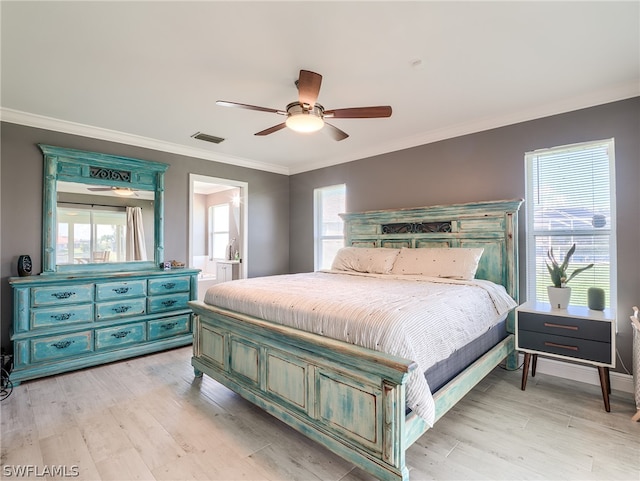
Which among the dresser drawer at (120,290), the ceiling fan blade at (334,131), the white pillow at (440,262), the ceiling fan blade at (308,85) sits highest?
the ceiling fan blade at (308,85)

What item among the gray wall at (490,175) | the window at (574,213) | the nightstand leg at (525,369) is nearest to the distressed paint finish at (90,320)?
the gray wall at (490,175)

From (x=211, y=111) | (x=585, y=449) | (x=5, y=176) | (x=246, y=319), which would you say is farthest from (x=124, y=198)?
(x=585, y=449)

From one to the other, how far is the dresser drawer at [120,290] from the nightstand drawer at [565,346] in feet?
12.9

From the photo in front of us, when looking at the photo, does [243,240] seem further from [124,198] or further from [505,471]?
[505,471]

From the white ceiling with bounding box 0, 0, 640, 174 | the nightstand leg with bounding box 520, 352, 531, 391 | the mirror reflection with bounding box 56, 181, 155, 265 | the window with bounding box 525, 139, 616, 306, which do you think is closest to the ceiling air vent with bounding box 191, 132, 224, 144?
the white ceiling with bounding box 0, 0, 640, 174

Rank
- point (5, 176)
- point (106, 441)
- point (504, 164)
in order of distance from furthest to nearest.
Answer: point (504, 164) < point (5, 176) < point (106, 441)

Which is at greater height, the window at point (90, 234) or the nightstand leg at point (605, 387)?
the window at point (90, 234)

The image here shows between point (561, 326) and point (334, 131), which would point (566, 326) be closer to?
point (561, 326)

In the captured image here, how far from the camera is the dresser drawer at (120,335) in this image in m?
3.42

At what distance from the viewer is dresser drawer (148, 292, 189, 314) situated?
3822 millimetres

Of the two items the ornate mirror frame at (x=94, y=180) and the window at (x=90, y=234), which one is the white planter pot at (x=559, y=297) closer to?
the ornate mirror frame at (x=94, y=180)

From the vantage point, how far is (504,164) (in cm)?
343

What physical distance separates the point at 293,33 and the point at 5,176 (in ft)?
10.8
